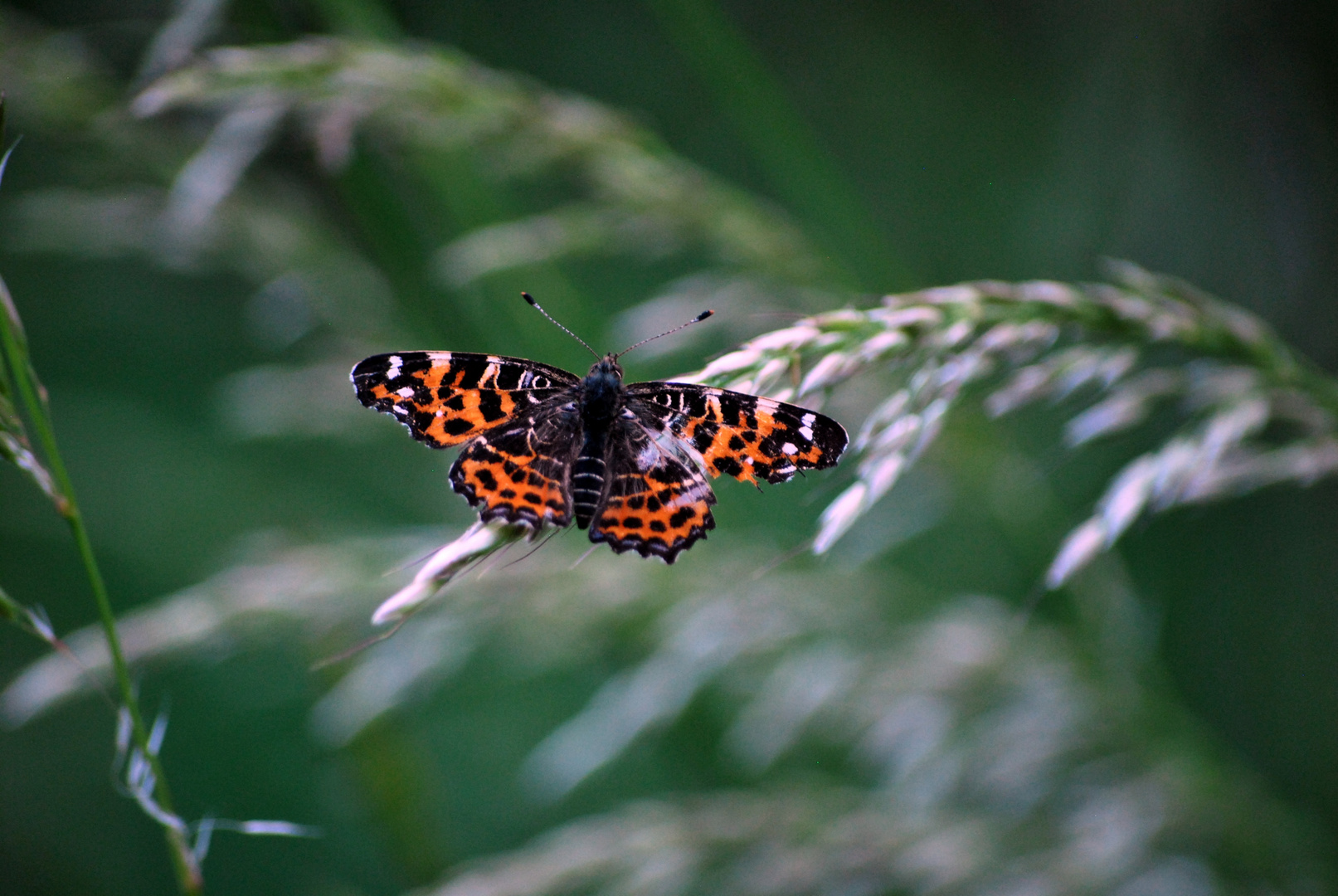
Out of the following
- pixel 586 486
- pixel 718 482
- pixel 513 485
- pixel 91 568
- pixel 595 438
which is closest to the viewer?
pixel 91 568

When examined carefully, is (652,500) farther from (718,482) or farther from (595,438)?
(718,482)

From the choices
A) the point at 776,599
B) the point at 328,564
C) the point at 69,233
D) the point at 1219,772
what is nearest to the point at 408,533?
the point at 328,564

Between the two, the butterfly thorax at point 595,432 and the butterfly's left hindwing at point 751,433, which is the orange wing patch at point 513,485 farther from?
the butterfly's left hindwing at point 751,433

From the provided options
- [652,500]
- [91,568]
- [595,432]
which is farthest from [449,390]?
[91,568]

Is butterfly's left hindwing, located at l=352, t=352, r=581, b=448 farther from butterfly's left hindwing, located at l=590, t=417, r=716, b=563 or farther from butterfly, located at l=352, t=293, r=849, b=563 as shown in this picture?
butterfly's left hindwing, located at l=590, t=417, r=716, b=563

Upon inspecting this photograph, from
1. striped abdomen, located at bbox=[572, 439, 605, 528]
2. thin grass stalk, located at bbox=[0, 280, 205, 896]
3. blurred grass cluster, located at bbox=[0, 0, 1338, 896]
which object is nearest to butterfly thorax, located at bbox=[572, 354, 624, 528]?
striped abdomen, located at bbox=[572, 439, 605, 528]

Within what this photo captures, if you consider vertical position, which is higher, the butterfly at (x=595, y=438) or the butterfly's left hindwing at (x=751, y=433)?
the butterfly's left hindwing at (x=751, y=433)

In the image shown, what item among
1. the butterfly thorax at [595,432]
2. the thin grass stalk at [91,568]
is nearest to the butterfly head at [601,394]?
the butterfly thorax at [595,432]

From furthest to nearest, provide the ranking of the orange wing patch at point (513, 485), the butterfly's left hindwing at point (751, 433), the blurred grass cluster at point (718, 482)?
the blurred grass cluster at point (718, 482), the butterfly's left hindwing at point (751, 433), the orange wing patch at point (513, 485)
